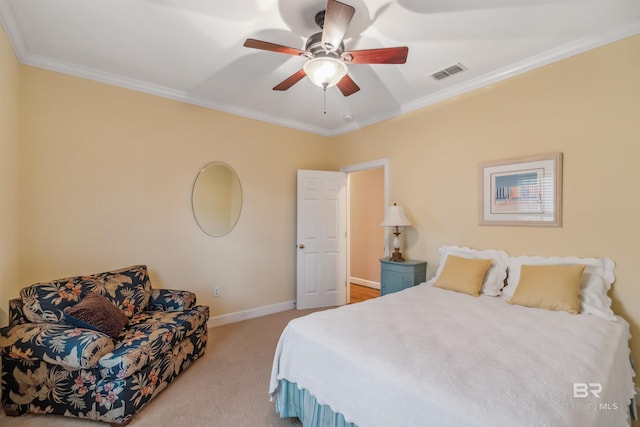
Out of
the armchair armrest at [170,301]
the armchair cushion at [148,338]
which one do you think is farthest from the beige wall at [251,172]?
the armchair cushion at [148,338]

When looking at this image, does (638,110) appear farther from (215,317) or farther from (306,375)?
(215,317)

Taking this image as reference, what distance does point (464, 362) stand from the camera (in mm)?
1460

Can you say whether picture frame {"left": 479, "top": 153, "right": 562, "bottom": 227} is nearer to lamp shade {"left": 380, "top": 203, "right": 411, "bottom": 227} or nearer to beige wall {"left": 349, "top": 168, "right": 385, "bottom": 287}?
lamp shade {"left": 380, "top": 203, "right": 411, "bottom": 227}

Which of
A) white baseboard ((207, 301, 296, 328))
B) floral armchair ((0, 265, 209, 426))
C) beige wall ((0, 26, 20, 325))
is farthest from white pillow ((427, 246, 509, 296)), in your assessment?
beige wall ((0, 26, 20, 325))

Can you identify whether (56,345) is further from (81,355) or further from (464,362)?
(464,362)

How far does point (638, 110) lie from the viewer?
224cm

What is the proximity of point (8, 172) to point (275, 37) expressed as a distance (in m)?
2.40

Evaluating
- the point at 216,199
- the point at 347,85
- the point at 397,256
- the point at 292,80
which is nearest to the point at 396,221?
the point at 397,256

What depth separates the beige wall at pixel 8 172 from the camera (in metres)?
2.19

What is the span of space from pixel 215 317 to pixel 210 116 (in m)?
2.57

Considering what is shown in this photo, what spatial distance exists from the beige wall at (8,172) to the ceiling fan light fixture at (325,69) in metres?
2.27

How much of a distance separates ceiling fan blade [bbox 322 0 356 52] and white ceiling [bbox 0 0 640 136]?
0.29 metres

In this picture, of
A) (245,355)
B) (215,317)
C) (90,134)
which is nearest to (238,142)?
(90,134)

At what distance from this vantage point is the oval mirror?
12.0ft
